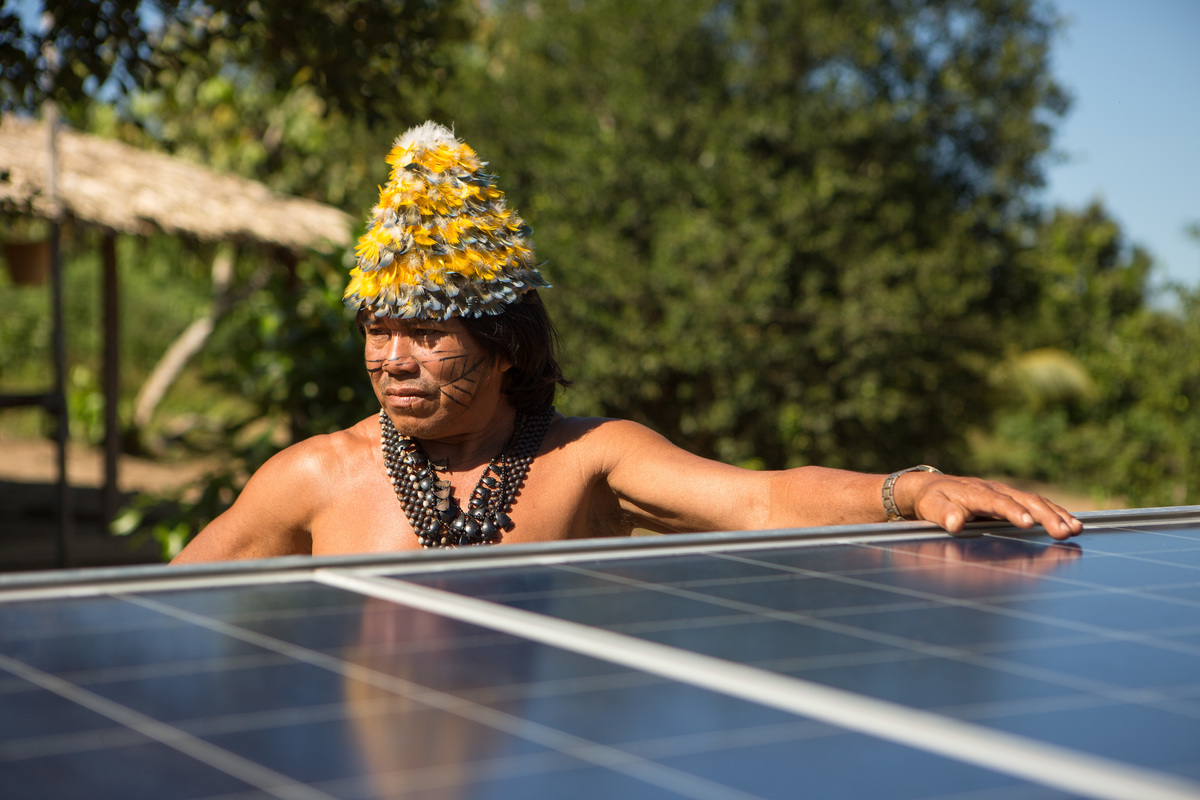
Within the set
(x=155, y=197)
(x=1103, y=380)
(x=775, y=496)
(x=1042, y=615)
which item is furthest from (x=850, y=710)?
(x=1103, y=380)

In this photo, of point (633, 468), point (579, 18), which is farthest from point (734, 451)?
point (633, 468)

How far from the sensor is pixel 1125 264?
78.4 ft

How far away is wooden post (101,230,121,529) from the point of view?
11648 mm

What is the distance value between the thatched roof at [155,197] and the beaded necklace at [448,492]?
6555mm

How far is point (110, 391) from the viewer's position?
38.9ft

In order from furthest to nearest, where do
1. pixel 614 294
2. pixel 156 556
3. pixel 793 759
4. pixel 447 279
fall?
pixel 614 294 < pixel 156 556 < pixel 447 279 < pixel 793 759

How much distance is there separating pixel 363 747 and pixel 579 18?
15273 mm

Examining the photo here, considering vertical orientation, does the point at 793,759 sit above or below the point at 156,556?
above

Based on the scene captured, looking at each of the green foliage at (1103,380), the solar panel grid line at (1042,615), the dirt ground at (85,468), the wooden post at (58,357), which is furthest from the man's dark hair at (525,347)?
the dirt ground at (85,468)

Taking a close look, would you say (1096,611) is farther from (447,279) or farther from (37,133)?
(37,133)

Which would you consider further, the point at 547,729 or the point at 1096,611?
the point at 1096,611

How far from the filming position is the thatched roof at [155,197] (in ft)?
31.9

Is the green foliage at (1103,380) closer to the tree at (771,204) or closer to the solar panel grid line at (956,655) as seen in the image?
the tree at (771,204)

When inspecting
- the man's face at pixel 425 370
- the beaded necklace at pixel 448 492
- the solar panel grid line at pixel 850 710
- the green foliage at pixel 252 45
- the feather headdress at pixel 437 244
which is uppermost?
the green foliage at pixel 252 45
